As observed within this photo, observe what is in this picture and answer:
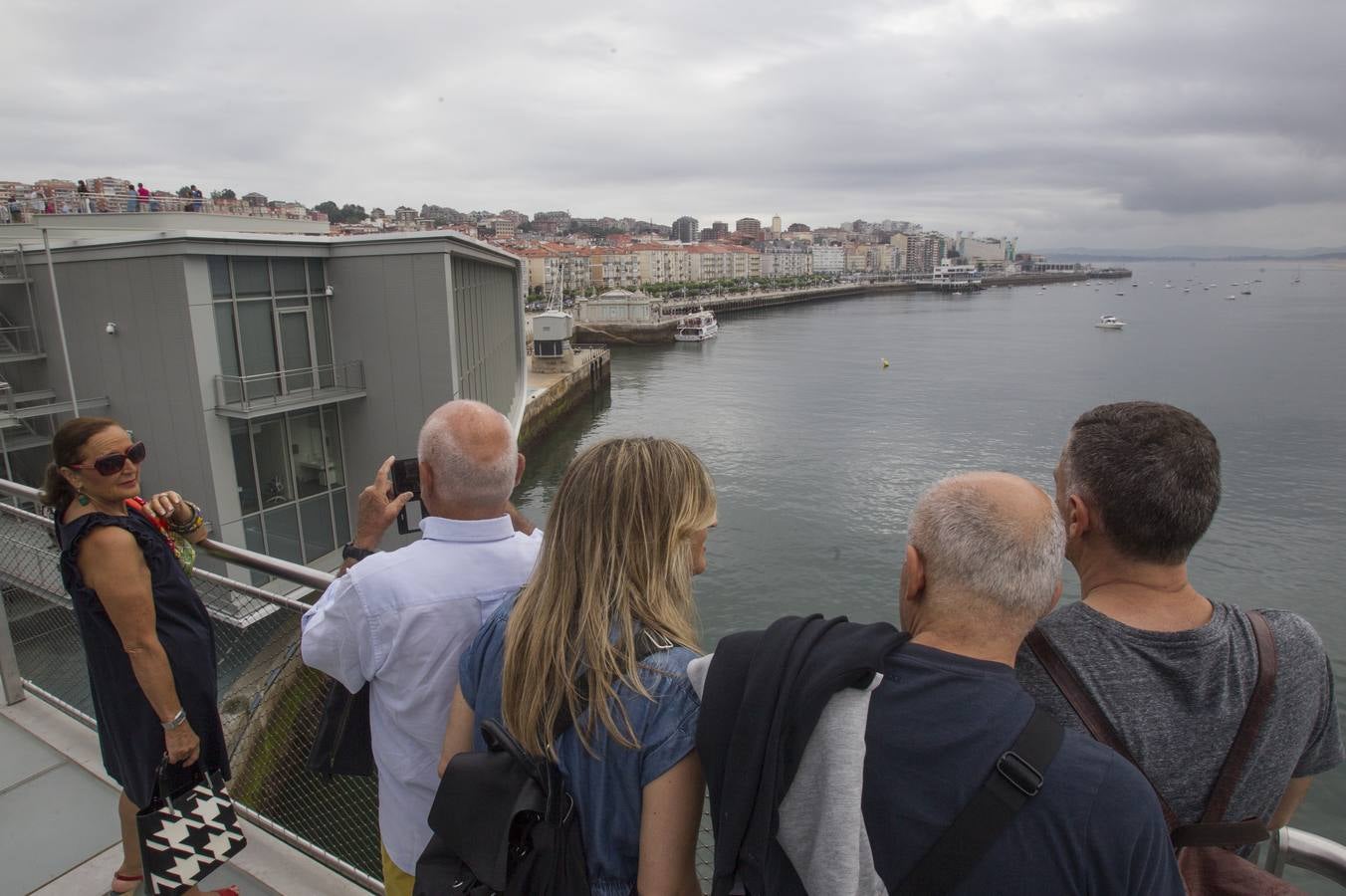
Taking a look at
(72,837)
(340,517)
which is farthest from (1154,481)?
(340,517)

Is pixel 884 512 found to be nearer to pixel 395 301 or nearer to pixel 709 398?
pixel 395 301

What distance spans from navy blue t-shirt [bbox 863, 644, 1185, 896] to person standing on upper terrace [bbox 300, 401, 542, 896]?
87cm

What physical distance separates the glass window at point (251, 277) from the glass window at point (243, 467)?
5.81 feet

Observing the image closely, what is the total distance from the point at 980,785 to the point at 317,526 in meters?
12.7

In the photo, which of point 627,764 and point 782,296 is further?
point 782,296

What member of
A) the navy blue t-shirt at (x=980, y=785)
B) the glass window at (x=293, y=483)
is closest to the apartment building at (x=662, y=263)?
the glass window at (x=293, y=483)

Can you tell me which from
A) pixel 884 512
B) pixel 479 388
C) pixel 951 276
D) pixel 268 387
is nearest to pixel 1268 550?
pixel 884 512

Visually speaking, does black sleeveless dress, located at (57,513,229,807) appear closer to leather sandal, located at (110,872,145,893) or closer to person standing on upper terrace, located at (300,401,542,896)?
leather sandal, located at (110,872,145,893)

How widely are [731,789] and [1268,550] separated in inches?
737

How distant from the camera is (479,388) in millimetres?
17203

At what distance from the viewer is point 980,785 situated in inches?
41.9

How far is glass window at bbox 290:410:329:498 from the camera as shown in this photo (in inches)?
466

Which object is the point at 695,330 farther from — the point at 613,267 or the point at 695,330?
the point at 613,267

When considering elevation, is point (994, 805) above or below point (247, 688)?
above
